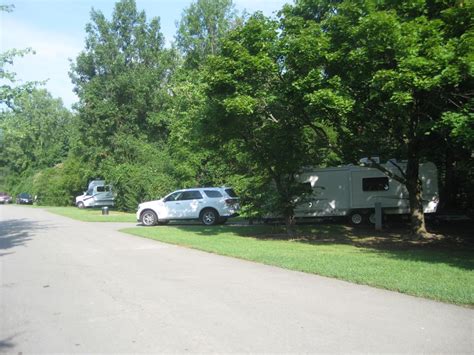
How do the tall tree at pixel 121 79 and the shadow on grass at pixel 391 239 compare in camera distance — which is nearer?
the shadow on grass at pixel 391 239

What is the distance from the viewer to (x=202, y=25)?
4875cm

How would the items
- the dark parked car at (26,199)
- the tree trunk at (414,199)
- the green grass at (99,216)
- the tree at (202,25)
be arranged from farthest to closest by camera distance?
the dark parked car at (26,199) < the tree at (202,25) < the green grass at (99,216) < the tree trunk at (414,199)

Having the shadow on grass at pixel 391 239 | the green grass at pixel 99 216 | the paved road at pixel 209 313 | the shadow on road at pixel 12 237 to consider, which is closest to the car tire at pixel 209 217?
the shadow on grass at pixel 391 239

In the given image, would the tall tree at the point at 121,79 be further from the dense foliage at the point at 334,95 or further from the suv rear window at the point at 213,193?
the suv rear window at the point at 213,193

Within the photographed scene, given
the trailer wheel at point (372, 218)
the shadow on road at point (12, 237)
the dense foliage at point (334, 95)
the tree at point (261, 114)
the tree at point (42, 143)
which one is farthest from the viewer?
the tree at point (42, 143)

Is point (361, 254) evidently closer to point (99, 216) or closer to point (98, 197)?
point (99, 216)

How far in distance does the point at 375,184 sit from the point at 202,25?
1296 inches

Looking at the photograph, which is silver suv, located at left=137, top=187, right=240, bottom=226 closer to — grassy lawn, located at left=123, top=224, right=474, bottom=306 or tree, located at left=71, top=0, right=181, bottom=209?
grassy lawn, located at left=123, top=224, right=474, bottom=306

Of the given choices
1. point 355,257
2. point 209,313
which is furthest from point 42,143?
point 209,313

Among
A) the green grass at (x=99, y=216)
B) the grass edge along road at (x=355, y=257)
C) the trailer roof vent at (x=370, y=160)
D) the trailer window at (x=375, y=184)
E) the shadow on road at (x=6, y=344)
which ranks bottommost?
the shadow on road at (x=6, y=344)

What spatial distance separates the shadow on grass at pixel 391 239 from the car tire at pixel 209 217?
92.8 inches

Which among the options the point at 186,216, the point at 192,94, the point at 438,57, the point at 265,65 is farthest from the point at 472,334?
the point at 192,94

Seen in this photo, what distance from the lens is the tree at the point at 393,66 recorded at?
10953 mm

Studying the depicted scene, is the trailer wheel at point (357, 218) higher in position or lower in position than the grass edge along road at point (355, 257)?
higher
